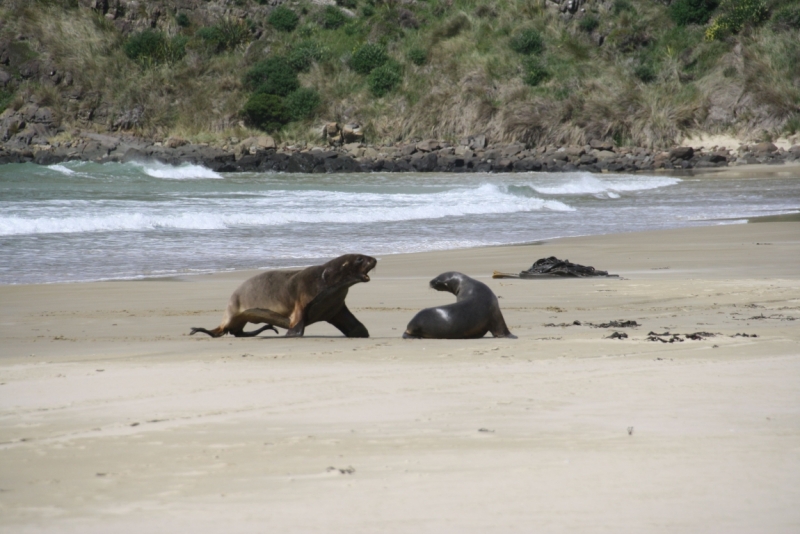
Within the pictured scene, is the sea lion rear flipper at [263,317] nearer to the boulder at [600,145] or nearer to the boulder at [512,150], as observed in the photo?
the boulder at [512,150]

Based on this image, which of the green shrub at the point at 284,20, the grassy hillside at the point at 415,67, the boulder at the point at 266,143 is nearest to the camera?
the boulder at the point at 266,143

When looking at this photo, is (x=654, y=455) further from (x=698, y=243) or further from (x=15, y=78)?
(x=15, y=78)

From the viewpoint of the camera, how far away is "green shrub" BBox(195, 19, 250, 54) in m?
55.3

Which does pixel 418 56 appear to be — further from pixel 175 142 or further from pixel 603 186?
pixel 603 186

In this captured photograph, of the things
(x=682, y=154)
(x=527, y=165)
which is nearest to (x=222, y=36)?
(x=527, y=165)

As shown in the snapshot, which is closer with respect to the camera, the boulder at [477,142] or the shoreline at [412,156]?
the shoreline at [412,156]

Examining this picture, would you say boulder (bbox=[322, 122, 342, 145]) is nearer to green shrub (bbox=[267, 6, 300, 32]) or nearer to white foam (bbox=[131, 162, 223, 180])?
white foam (bbox=[131, 162, 223, 180])

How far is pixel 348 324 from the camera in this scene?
19.5 feet

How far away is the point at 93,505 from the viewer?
2590 millimetres

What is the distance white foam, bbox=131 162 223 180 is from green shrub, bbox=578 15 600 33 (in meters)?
24.9

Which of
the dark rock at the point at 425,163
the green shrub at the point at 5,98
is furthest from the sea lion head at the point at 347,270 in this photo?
the green shrub at the point at 5,98

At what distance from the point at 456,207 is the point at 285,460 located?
17158 mm

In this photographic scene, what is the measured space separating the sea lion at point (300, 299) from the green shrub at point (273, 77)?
4623 cm

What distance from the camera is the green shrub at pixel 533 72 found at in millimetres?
Answer: 49438
